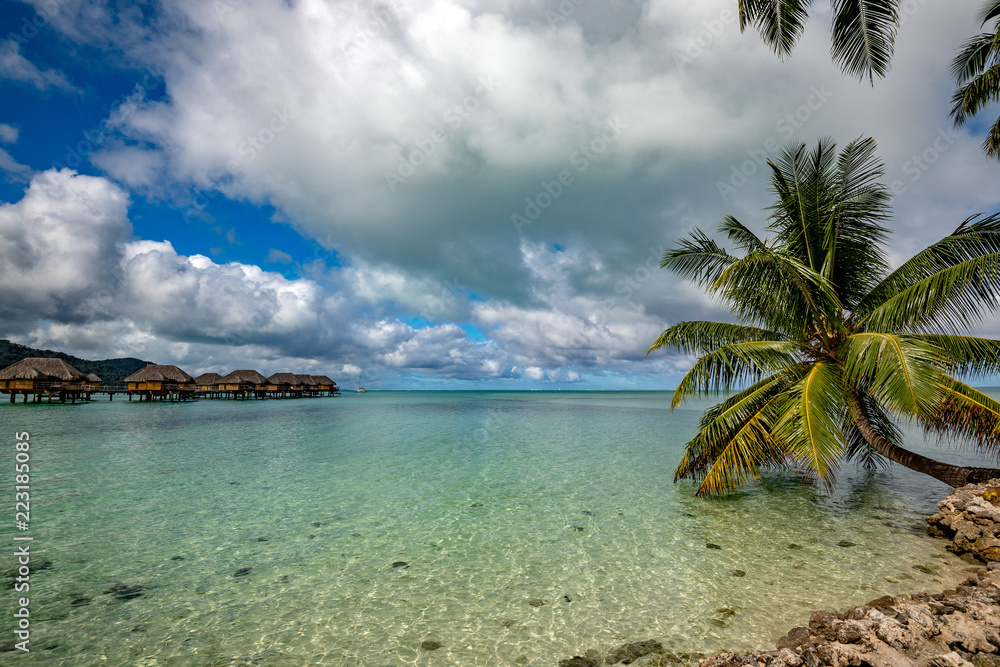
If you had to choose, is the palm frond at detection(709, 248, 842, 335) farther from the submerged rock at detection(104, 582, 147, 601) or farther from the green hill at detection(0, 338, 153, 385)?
the green hill at detection(0, 338, 153, 385)

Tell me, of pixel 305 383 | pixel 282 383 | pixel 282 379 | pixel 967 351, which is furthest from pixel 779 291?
pixel 305 383

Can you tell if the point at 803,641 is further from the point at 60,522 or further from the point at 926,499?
the point at 60,522

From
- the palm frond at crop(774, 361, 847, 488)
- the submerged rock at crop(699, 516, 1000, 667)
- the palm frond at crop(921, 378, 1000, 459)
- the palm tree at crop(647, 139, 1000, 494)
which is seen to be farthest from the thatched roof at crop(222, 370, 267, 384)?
the palm frond at crop(921, 378, 1000, 459)

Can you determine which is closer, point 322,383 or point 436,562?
A: point 436,562

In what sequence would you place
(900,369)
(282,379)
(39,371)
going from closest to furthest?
(900,369) → (39,371) → (282,379)

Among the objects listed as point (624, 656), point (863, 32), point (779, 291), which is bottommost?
point (624, 656)

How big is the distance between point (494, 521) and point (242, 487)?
656 centimetres

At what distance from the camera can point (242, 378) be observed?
58219 millimetres

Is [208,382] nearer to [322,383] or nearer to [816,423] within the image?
[322,383]

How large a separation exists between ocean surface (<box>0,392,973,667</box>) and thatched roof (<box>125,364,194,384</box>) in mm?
43584

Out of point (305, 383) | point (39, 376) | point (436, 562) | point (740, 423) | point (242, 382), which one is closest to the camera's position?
point (436, 562)

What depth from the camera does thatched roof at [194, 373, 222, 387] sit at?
56312 millimetres

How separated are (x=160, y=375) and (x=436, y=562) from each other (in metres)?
56.8

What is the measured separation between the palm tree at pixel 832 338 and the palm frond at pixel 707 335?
2 cm
